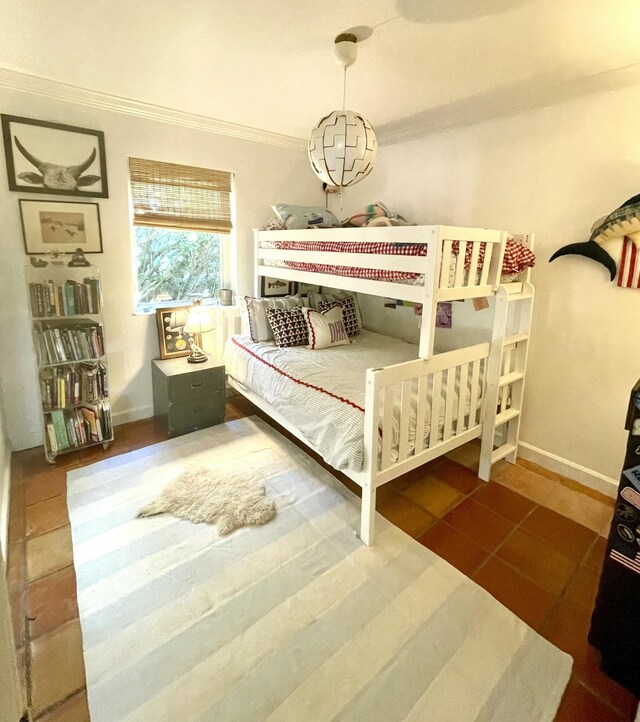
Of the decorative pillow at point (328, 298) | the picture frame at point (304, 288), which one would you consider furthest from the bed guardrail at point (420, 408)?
the picture frame at point (304, 288)

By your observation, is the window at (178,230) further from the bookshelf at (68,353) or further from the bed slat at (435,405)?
A: the bed slat at (435,405)

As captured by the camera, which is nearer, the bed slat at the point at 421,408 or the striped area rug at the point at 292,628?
the striped area rug at the point at 292,628

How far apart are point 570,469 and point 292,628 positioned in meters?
2.02

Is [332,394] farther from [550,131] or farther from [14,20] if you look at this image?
[14,20]

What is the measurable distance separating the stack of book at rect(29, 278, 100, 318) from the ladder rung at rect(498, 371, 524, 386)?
102 inches

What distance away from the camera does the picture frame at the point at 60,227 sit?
8.11 ft

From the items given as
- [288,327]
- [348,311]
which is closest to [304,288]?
[348,311]

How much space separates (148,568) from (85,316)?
1.76 meters

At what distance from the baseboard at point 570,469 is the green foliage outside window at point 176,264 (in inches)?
109

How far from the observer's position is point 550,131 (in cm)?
237

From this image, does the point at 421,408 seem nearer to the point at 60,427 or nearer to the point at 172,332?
the point at 172,332

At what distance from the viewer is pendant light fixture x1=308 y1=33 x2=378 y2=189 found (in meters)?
1.70

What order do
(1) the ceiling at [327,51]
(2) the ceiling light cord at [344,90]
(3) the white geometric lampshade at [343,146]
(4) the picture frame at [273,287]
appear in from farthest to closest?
1. (4) the picture frame at [273,287]
2. (2) the ceiling light cord at [344,90]
3. (3) the white geometric lampshade at [343,146]
4. (1) the ceiling at [327,51]

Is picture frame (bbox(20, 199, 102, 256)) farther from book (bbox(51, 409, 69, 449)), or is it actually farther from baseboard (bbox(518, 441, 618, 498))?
baseboard (bbox(518, 441, 618, 498))
